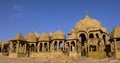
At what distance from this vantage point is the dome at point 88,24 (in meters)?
40.3

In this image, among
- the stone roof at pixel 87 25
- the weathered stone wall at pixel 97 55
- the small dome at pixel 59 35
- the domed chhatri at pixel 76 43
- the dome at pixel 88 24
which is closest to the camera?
the weathered stone wall at pixel 97 55

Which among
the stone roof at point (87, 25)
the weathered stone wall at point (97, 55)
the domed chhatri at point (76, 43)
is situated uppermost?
the stone roof at point (87, 25)

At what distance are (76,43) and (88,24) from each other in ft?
16.2

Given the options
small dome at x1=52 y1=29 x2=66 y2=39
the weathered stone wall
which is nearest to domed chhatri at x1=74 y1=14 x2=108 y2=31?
small dome at x1=52 y1=29 x2=66 y2=39

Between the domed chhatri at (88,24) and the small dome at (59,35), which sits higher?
the domed chhatri at (88,24)

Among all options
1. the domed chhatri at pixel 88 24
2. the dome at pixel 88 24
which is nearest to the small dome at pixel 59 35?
the domed chhatri at pixel 88 24

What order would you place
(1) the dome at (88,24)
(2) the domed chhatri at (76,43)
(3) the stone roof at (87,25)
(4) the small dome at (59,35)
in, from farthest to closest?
(1) the dome at (88,24) < (3) the stone roof at (87,25) < (4) the small dome at (59,35) < (2) the domed chhatri at (76,43)

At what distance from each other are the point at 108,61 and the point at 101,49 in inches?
349

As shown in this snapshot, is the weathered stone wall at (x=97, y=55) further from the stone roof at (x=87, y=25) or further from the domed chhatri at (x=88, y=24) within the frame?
the domed chhatri at (x=88, y=24)

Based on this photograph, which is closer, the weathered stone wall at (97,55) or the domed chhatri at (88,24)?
the weathered stone wall at (97,55)

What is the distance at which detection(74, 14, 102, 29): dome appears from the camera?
40344mm

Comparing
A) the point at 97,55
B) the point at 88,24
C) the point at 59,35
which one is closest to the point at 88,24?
the point at 88,24

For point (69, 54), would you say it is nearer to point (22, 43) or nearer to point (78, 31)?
point (78, 31)

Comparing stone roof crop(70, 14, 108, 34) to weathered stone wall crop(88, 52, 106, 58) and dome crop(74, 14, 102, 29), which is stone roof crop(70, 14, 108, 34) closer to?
dome crop(74, 14, 102, 29)
